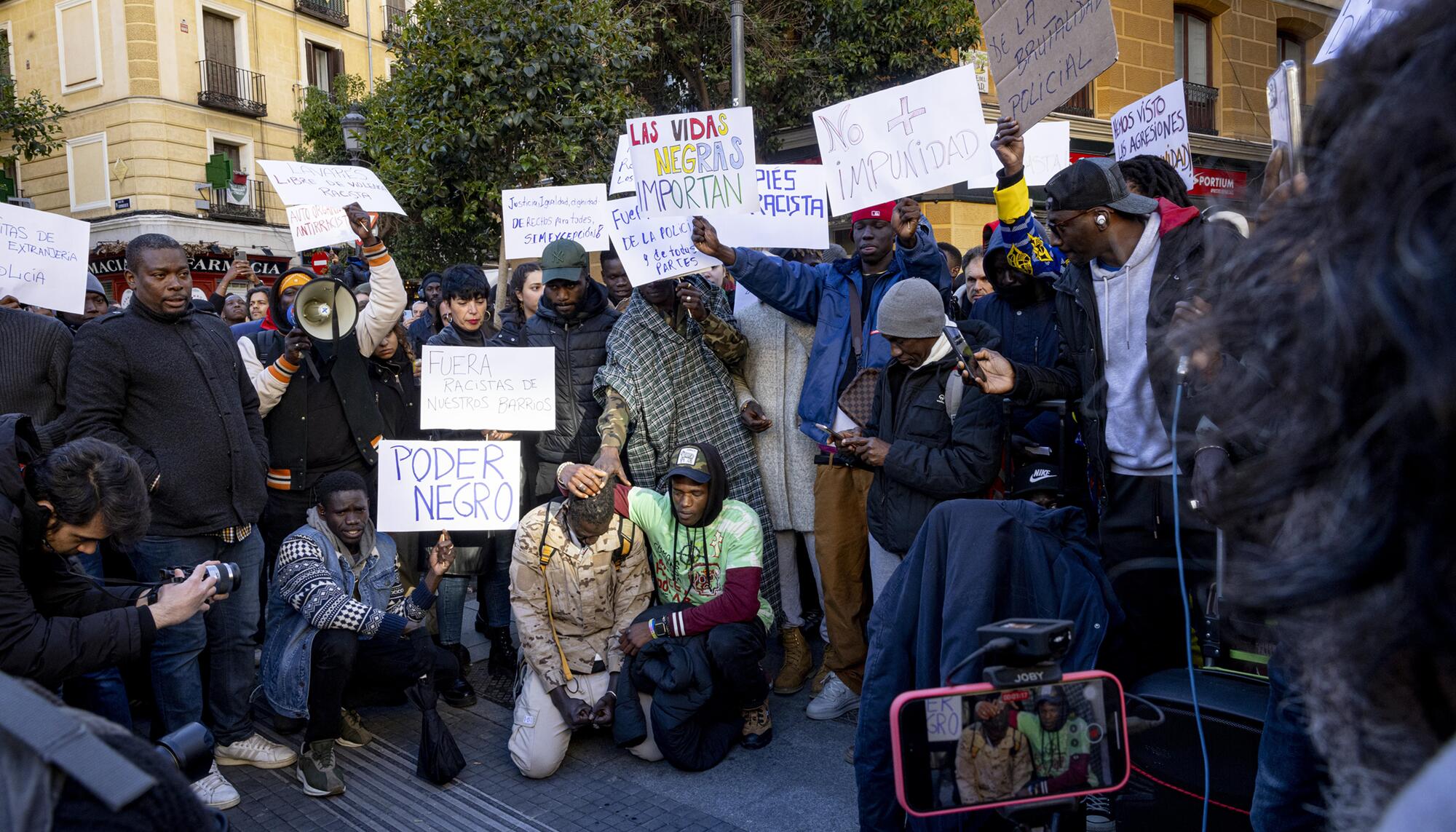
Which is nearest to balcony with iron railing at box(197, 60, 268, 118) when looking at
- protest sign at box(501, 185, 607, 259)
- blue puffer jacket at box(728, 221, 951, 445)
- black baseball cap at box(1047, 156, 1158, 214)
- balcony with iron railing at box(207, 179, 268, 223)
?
balcony with iron railing at box(207, 179, 268, 223)

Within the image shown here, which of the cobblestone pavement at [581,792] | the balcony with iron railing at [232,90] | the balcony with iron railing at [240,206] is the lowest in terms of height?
the cobblestone pavement at [581,792]

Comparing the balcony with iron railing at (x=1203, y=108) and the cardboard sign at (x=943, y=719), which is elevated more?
the balcony with iron railing at (x=1203, y=108)

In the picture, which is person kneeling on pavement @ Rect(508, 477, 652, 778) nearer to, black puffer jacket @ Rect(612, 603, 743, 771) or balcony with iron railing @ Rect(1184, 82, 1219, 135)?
black puffer jacket @ Rect(612, 603, 743, 771)

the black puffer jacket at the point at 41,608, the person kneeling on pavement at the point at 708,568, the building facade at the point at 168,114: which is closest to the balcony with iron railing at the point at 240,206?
the building facade at the point at 168,114

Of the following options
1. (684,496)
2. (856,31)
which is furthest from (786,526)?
(856,31)

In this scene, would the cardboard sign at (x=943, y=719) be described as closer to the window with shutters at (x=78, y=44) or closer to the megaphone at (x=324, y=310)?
the megaphone at (x=324, y=310)

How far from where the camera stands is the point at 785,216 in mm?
5625

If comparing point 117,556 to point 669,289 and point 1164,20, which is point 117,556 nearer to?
point 669,289

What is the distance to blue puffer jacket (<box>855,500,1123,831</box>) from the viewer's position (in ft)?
8.81

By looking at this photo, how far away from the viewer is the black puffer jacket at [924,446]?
4.22 m

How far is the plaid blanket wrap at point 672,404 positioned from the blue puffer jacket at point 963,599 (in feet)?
7.77

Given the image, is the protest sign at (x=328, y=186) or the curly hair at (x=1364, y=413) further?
the protest sign at (x=328, y=186)

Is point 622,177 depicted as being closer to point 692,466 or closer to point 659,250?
point 659,250

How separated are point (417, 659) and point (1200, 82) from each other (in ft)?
46.6
